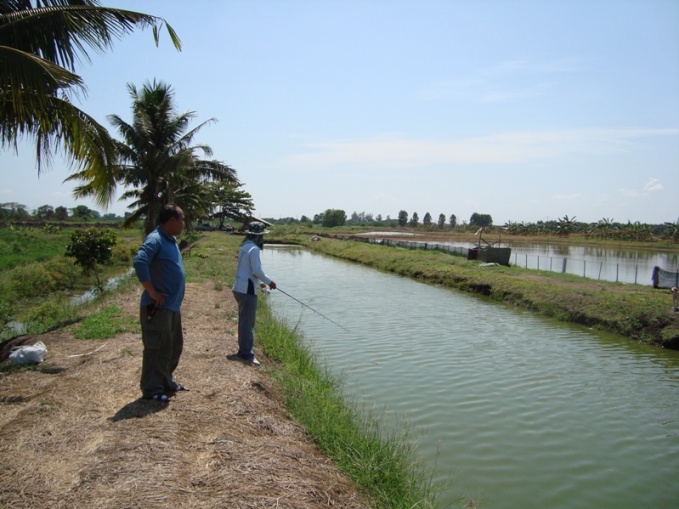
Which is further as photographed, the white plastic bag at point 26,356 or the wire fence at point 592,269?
the wire fence at point 592,269

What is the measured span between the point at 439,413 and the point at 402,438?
1.51 metres

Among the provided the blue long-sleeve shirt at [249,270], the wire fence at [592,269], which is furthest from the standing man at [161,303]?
the wire fence at [592,269]

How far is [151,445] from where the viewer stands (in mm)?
3766

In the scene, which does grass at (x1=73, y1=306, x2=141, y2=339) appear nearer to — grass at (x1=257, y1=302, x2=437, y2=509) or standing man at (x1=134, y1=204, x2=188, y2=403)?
grass at (x1=257, y1=302, x2=437, y2=509)

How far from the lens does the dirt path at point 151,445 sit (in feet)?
10.5

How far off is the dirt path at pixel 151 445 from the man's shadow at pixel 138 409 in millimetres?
11

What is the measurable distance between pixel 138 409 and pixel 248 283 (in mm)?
2268

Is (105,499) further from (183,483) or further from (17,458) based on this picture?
(17,458)

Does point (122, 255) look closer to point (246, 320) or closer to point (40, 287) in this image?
point (40, 287)

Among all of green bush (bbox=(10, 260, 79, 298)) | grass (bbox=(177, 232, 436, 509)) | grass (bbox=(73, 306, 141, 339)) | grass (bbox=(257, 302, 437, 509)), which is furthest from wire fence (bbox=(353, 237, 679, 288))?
green bush (bbox=(10, 260, 79, 298))

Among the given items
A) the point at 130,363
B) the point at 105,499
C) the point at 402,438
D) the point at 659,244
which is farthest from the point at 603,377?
the point at 659,244

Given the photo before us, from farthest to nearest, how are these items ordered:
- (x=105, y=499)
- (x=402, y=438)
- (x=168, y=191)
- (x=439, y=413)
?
1. (x=168, y=191)
2. (x=439, y=413)
3. (x=402, y=438)
4. (x=105, y=499)

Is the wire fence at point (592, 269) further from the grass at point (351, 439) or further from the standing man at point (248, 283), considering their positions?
the standing man at point (248, 283)

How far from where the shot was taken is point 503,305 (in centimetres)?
1666
